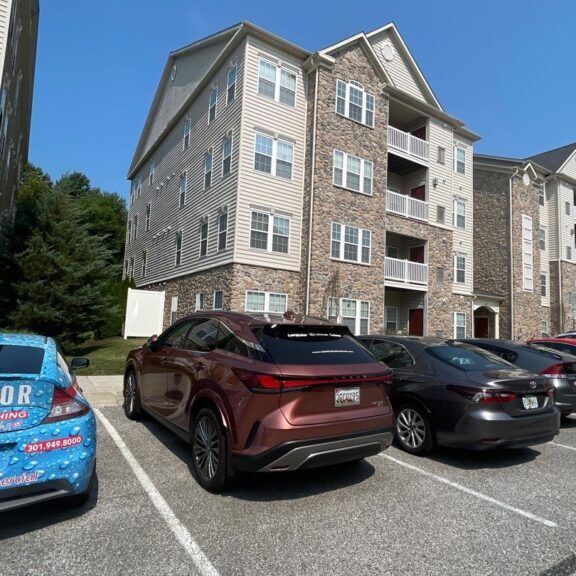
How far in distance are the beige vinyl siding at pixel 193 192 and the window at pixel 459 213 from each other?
43.9 ft

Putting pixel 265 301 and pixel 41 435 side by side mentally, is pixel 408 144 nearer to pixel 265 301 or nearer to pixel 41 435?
pixel 265 301

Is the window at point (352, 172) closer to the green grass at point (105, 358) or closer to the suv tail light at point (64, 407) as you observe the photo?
the green grass at point (105, 358)

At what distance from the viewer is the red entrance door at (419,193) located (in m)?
22.3

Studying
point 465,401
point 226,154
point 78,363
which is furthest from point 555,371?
point 226,154

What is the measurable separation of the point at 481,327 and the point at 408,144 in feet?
44.3

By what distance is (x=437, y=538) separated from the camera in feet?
11.3

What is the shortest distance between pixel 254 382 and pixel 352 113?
17.3 meters

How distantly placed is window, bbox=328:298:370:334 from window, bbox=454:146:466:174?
444 inches

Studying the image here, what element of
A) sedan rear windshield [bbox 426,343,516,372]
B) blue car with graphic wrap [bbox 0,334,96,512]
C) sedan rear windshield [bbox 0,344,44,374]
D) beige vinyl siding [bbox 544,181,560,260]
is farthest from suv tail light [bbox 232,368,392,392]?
beige vinyl siding [bbox 544,181,560,260]

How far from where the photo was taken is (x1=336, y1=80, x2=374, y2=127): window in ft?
60.0

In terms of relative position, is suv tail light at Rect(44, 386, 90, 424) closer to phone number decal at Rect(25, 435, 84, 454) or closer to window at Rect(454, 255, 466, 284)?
phone number decal at Rect(25, 435, 84, 454)

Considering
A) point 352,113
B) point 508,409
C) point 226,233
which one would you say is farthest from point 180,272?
point 508,409

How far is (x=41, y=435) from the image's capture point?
3211 millimetres

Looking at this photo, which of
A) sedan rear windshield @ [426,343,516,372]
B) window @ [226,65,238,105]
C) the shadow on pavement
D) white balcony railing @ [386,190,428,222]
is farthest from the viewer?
white balcony railing @ [386,190,428,222]
